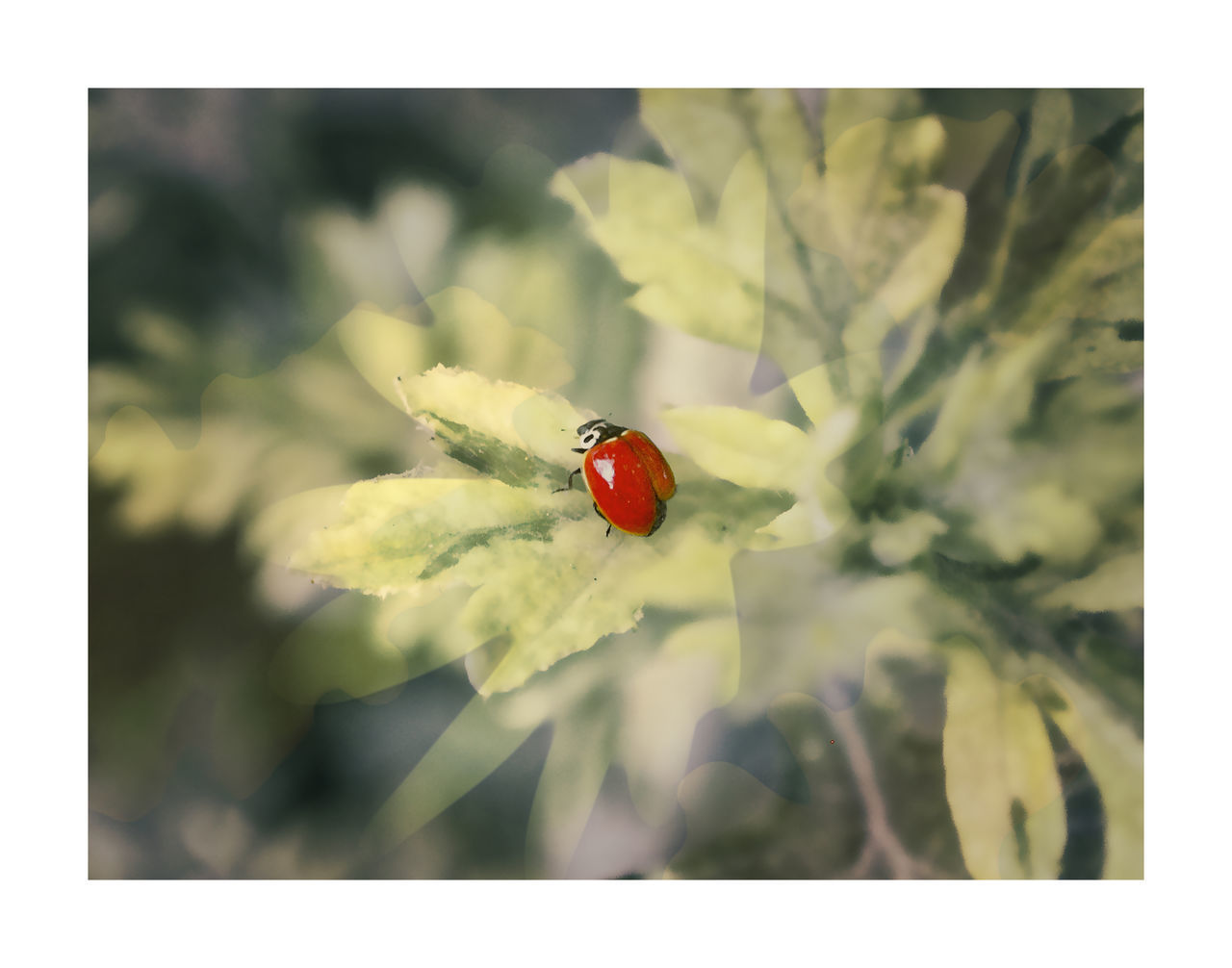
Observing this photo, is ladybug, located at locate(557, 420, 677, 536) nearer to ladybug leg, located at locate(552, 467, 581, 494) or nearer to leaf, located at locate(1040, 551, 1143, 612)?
ladybug leg, located at locate(552, 467, 581, 494)

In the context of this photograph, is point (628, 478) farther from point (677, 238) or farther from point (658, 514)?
point (677, 238)

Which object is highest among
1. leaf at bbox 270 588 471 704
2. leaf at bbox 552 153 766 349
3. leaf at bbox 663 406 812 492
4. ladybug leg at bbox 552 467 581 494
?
leaf at bbox 552 153 766 349

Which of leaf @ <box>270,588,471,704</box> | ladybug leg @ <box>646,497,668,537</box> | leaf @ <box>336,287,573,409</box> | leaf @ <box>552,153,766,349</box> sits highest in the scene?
leaf @ <box>552,153,766,349</box>

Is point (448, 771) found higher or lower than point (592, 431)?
lower

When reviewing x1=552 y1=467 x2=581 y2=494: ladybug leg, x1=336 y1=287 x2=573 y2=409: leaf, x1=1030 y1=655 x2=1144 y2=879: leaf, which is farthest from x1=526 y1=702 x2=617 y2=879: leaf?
x1=1030 y1=655 x2=1144 y2=879: leaf

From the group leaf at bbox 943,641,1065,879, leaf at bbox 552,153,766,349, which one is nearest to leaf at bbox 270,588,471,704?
leaf at bbox 552,153,766,349

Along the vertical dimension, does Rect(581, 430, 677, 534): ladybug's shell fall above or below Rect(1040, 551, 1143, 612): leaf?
above

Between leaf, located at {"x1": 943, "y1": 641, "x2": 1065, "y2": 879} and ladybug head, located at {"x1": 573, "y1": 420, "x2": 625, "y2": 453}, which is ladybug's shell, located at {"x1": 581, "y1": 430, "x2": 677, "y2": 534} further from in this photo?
leaf, located at {"x1": 943, "y1": 641, "x2": 1065, "y2": 879}

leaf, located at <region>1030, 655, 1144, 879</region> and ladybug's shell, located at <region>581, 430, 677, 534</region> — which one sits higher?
ladybug's shell, located at <region>581, 430, 677, 534</region>

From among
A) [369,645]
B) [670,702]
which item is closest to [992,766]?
[670,702]
